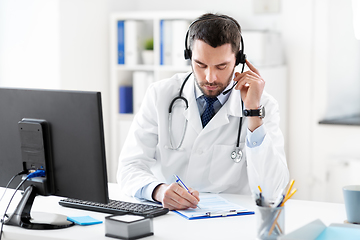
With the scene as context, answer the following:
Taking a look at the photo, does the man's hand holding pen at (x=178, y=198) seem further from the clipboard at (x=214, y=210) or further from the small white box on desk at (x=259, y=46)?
the small white box on desk at (x=259, y=46)

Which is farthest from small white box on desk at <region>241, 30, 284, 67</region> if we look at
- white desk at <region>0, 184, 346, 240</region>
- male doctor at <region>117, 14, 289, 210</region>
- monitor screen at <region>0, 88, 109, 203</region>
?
monitor screen at <region>0, 88, 109, 203</region>

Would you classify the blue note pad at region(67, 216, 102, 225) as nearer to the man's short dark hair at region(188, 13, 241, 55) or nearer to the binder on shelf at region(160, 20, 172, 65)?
the man's short dark hair at region(188, 13, 241, 55)

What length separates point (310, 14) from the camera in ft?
11.9

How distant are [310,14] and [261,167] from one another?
2.01m

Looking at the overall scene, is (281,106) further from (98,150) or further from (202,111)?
(98,150)

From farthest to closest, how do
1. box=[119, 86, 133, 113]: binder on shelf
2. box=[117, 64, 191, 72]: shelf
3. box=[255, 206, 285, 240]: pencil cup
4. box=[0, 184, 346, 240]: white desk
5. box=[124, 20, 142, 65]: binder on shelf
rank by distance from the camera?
1. box=[119, 86, 133, 113]: binder on shelf
2. box=[124, 20, 142, 65]: binder on shelf
3. box=[117, 64, 191, 72]: shelf
4. box=[0, 184, 346, 240]: white desk
5. box=[255, 206, 285, 240]: pencil cup

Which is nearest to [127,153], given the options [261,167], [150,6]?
[261,167]

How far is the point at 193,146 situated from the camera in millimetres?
2088

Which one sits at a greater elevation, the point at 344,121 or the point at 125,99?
the point at 125,99

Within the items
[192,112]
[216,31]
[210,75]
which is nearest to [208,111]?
[192,112]

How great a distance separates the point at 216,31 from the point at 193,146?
0.46m

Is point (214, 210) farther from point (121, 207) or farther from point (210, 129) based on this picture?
point (210, 129)

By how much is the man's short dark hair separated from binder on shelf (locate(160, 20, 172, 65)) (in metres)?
1.64

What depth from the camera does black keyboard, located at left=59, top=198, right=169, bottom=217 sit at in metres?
1.66
